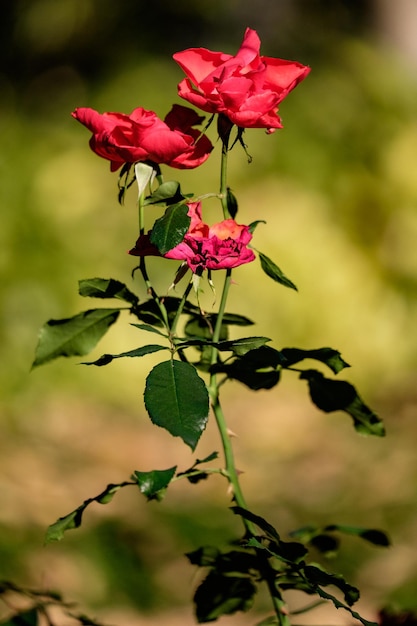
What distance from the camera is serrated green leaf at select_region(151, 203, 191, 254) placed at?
689 mm

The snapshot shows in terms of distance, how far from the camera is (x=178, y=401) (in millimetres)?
652

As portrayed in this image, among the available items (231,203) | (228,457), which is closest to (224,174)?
(231,203)

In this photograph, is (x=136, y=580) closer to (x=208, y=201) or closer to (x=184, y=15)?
(x=208, y=201)

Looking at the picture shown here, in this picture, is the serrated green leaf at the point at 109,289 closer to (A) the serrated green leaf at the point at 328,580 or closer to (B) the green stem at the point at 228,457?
(B) the green stem at the point at 228,457

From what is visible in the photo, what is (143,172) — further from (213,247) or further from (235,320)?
(235,320)

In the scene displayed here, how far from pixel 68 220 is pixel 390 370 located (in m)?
1.34

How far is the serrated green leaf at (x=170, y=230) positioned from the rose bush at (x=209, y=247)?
29mm

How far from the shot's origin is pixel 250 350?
70 cm

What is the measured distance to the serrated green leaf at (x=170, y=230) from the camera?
2.26 ft

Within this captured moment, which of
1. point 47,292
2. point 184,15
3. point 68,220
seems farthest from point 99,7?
point 47,292

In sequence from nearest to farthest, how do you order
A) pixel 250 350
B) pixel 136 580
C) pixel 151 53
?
pixel 250 350 < pixel 136 580 < pixel 151 53

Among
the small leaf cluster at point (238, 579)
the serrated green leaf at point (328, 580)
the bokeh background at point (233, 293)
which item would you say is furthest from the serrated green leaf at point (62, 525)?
the bokeh background at point (233, 293)

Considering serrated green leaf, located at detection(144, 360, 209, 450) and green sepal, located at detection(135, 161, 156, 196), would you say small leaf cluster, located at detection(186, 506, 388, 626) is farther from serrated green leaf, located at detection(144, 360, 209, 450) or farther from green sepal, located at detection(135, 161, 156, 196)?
green sepal, located at detection(135, 161, 156, 196)

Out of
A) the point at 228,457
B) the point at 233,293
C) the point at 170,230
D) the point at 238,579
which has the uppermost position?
the point at 170,230
